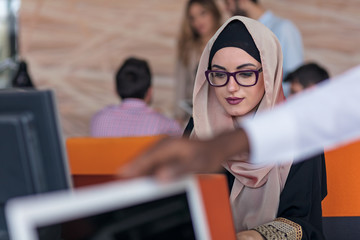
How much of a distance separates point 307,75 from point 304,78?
28 millimetres

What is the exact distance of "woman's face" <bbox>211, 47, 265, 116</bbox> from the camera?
5.97ft

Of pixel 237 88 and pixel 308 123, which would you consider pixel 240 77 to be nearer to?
pixel 237 88

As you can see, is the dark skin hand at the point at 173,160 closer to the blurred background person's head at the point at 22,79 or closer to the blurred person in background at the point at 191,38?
the blurred person in background at the point at 191,38

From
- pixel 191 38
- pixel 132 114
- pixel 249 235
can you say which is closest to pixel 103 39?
pixel 191 38

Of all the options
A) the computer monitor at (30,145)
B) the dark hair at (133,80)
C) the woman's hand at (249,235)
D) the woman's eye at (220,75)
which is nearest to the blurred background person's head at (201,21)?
the dark hair at (133,80)

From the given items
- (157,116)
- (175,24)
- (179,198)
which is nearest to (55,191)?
(179,198)

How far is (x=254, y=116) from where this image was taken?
185 centimetres

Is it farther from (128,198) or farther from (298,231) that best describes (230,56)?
(128,198)

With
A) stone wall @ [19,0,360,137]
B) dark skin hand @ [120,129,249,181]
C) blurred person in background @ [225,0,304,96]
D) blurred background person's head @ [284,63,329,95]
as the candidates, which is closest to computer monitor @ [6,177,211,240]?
dark skin hand @ [120,129,249,181]

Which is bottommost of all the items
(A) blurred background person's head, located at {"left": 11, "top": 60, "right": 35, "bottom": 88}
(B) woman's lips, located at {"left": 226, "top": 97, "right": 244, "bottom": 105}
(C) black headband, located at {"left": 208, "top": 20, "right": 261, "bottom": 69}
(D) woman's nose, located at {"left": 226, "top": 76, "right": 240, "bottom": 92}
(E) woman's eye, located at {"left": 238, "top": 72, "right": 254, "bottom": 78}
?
(B) woman's lips, located at {"left": 226, "top": 97, "right": 244, "bottom": 105}

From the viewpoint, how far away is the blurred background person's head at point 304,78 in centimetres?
312

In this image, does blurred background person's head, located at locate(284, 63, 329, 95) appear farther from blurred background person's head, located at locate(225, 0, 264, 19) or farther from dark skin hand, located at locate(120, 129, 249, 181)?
dark skin hand, located at locate(120, 129, 249, 181)

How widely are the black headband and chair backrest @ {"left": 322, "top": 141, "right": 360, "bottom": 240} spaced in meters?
0.50

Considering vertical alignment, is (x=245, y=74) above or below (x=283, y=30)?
below
